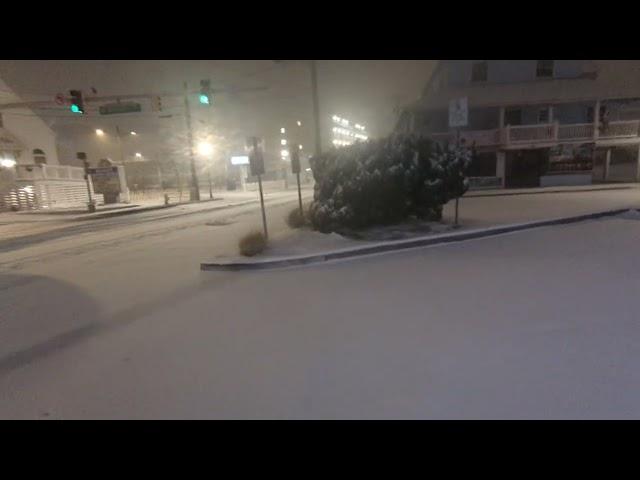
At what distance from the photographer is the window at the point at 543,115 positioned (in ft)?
73.4

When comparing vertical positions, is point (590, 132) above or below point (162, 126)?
below

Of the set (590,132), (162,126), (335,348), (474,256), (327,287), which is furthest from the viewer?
(162,126)

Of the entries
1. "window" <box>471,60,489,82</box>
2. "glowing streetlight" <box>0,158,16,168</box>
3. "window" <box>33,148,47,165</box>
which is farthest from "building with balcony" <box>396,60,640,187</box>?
"window" <box>33,148,47,165</box>

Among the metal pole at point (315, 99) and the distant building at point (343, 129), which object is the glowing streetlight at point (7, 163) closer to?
the metal pole at point (315, 99)

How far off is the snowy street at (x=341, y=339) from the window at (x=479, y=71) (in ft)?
62.7

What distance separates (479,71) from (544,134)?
224 inches

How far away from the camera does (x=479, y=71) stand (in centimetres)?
2278

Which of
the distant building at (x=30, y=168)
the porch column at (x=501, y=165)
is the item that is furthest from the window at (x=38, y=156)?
the porch column at (x=501, y=165)

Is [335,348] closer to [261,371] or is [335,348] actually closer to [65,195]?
[261,371]

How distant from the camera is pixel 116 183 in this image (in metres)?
26.3

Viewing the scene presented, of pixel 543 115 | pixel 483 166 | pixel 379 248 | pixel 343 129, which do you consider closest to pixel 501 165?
pixel 483 166
